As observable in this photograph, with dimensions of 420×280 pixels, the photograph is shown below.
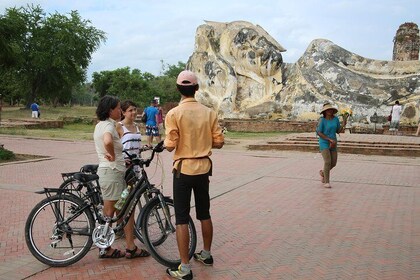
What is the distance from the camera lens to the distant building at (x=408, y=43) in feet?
112

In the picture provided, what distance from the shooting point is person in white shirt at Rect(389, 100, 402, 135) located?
64.7ft

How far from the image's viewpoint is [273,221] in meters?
6.07

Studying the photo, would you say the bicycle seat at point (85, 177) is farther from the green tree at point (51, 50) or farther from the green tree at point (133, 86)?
the green tree at point (133, 86)

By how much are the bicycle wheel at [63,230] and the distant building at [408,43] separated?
34834 millimetres

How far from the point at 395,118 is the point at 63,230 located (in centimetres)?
1874

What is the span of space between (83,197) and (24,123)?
2409 centimetres

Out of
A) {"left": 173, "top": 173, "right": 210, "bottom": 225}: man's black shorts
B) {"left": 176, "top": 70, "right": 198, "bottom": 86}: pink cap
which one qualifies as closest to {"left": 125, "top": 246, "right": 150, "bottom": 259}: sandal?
{"left": 173, "top": 173, "right": 210, "bottom": 225}: man's black shorts

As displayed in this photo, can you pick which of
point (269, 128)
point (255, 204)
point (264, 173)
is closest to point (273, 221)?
point (255, 204)

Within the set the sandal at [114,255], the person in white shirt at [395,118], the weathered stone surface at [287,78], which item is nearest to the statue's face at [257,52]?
the weathered stone surface at [287,78]

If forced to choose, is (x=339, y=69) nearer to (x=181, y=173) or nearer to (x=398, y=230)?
(x=398, y=230)

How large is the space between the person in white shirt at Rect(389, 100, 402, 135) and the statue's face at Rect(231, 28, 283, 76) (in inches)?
368

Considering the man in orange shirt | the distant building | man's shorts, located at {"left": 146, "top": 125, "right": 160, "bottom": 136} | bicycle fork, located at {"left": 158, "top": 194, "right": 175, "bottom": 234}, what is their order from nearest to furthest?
the man in orange shirt
bicycle fork, located at {"left": 158, "top": 194, "right": 175, "bottom": 234}
man's shorts, located at {"left": 146, "top": 125, "right": 160, "bottom": 136}
the distant building

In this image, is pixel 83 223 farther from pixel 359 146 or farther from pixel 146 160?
pixel 359 146

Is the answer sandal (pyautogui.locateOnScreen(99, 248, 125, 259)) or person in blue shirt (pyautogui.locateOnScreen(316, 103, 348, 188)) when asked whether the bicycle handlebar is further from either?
person in blue shirt (pyautogui.locateOnScreen(316, 103, 348, 188))
